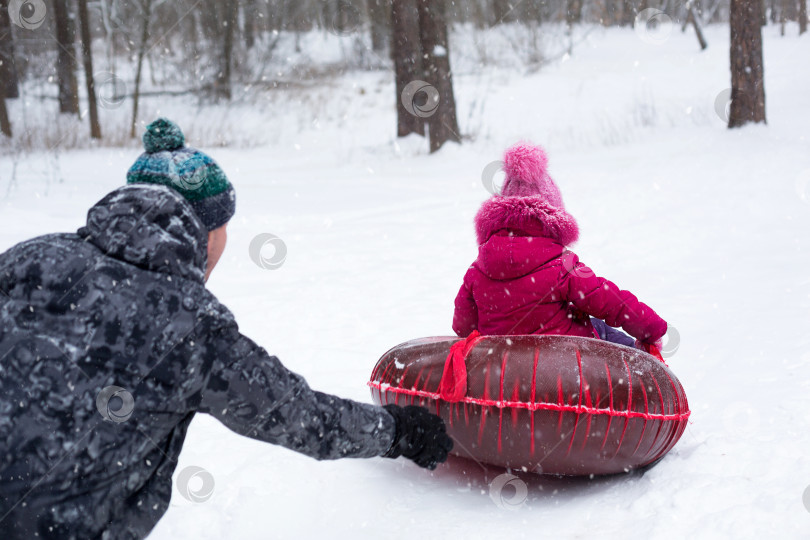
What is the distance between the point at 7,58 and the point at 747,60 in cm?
1980

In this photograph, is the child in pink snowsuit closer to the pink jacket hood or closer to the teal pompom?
the pink jacket hood

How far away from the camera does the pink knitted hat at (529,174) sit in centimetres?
375

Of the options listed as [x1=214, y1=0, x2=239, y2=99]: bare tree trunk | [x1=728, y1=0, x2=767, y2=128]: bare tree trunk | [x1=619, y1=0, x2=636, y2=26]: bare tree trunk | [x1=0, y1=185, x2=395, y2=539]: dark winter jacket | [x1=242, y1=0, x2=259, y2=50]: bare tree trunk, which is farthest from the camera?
[x1=242, y1=0, x2=259, y2=50]: bare tree trunk

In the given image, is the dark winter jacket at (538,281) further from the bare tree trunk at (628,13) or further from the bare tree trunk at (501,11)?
the bare tree trunk at (628,13)

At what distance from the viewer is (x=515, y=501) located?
325cm

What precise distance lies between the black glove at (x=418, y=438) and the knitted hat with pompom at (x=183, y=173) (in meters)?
0.79

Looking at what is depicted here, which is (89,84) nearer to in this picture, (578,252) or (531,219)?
(578,252)

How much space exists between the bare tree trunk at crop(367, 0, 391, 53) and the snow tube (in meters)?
24.9

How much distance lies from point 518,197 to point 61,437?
2412 millimetres

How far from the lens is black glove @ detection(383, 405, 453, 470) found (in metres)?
2.28

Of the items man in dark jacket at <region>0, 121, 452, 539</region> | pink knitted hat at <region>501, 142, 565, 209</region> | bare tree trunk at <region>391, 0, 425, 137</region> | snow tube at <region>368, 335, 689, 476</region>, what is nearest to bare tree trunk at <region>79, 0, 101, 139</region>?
bare tree trunk at <region>391, 0, 425, 137</region>

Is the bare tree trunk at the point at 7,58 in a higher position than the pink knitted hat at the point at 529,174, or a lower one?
higher

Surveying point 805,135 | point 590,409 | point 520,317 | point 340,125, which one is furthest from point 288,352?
point 340,125

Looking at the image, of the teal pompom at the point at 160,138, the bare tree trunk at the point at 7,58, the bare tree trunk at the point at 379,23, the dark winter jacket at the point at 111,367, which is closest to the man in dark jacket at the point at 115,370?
the dark winter jacket at the point at 111,367
